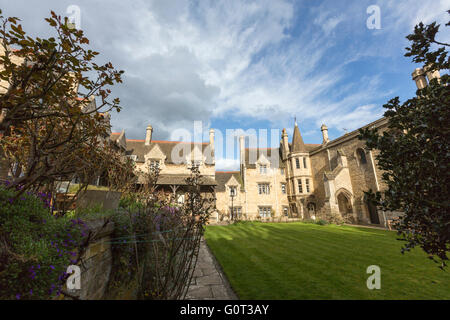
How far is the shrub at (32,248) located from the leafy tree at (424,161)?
4037 millimetres

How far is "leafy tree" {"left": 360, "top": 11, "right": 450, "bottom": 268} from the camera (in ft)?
7.16

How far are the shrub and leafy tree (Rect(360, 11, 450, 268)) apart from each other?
404cm

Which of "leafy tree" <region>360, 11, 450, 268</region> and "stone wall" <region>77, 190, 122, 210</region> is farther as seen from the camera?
"stone wall" <region>77, 190, 122, 210</region>

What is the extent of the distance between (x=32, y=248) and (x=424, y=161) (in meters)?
4.64

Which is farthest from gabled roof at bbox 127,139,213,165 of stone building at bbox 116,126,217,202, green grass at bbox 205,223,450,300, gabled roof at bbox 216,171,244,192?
green grass at bbox 205,223,450,300

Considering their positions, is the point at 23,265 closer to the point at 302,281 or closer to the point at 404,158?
the point at 404,158

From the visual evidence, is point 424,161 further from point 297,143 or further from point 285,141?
point 285,141

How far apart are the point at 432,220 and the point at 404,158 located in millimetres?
798

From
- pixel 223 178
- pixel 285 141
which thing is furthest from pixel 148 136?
pixel 285 141

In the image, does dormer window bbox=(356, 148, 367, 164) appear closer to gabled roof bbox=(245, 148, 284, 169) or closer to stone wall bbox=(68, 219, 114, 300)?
gabled roof bbox=(245, 148, 284, 169)

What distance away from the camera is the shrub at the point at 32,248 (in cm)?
181

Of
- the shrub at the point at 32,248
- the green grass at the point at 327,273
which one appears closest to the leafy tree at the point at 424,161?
the green grass at the point at 327,273

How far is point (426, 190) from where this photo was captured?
2.37 metres
